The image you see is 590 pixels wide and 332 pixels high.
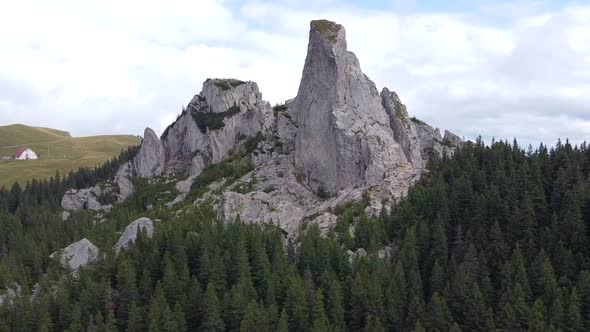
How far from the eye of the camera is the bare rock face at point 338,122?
529ft

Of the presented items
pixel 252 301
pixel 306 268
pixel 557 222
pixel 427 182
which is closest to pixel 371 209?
pixel 427 182

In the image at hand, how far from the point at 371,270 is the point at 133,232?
205 feet

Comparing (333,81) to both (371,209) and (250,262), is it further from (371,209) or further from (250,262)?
(250,262)

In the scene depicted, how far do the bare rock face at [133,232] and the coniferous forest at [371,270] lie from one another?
3120 mm

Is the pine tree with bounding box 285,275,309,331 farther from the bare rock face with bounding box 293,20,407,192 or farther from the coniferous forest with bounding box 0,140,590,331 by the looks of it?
the bare rock face with bounding box 293,20,407,192

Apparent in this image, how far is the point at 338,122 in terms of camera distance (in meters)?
163

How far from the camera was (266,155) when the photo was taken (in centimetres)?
18712

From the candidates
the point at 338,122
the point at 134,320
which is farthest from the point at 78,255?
the point at 338,122

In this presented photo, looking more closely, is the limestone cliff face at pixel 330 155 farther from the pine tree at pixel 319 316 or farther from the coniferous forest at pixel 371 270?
the pine tree at pixel 319 316

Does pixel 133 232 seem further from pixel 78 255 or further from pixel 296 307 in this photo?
pixel 296 307

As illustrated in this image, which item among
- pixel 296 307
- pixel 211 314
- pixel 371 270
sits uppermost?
pixel 371 270

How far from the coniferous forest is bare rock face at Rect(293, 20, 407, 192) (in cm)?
1476

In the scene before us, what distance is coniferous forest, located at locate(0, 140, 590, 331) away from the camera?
10012 cm

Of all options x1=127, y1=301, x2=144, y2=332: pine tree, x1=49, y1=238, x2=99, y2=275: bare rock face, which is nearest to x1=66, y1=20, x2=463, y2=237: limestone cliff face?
x1=49, y1=238, x2=99, y2=275: bare rock face
